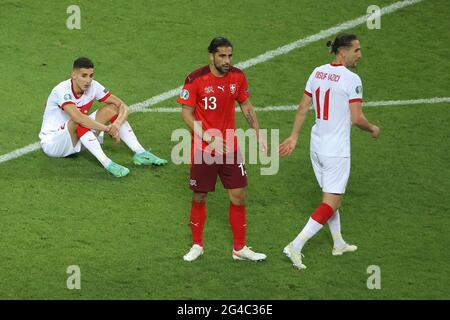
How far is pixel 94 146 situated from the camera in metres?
12.6

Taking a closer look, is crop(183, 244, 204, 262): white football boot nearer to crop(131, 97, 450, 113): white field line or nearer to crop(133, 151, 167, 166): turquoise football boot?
crop(133, 151, 167, 166): turquoise football boot

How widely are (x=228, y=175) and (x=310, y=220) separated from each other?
83cm

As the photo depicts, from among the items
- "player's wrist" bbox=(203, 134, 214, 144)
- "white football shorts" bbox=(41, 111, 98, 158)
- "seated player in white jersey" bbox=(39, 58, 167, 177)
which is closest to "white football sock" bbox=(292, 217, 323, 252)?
"player's wrist" bbox=(203, 134, 214, 144)

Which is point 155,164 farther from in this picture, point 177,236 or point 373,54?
point 373,54

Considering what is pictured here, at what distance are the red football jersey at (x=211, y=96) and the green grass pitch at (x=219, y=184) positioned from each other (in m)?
1.26

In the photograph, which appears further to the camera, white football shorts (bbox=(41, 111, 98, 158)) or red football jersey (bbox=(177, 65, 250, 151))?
white football shorts (bbox=(41, 111, 98, 158))

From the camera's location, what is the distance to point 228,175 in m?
10.7

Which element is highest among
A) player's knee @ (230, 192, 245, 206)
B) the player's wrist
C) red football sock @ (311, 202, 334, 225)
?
the player's wrist

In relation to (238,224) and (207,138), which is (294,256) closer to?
(238,224)

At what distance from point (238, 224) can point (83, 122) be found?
2.44m

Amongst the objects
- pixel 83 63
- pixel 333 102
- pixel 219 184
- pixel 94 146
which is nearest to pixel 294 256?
pixel 333 102

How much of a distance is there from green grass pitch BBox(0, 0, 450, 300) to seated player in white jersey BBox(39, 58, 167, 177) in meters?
0.17

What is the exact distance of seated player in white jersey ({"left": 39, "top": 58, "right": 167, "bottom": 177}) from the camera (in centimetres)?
1245

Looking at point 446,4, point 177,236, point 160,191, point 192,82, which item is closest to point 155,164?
point 160,191
